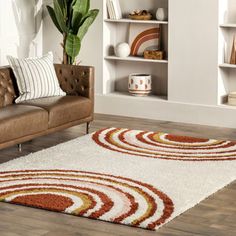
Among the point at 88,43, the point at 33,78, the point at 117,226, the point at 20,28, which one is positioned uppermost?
the point at 20,28

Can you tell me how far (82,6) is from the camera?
7.52 m

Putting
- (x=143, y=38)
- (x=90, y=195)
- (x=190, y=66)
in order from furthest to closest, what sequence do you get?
(x=143, y=38) < (x=190, y=66) < (x=90, y=195)

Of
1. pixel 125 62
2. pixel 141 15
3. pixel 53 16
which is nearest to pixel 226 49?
pixel 141 15

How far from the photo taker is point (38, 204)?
4.78 meters

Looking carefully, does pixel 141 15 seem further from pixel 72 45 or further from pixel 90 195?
pixel 90 195

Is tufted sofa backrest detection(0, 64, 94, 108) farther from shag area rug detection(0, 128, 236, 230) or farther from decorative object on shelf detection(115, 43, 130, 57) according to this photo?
decorative object on shelf detection(115, 43, 130, 57)

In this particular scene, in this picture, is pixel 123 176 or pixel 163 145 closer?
pixel 123 176

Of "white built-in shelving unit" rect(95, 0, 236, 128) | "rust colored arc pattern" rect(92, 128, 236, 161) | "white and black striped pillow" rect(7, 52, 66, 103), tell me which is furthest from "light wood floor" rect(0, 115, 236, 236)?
"white built-in shelving unit" rect(95, 0, 236, 128)

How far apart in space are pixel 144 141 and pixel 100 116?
1.35 m

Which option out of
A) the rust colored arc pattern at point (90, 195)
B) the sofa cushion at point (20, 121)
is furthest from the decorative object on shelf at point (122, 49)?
the rust colored arc pattern at point (90, 195)

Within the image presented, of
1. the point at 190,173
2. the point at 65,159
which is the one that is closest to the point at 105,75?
the point at 65,159

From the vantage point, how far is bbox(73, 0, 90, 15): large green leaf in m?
7.48

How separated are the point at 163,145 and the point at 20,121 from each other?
1264 millimetres

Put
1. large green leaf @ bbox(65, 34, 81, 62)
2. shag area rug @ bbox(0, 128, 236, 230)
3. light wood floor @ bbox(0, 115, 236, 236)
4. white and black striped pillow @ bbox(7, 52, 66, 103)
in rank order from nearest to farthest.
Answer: light wood floor @ bbox(0, 115, 236, 236)
shag area rug @ bbox(0, 128, 236, 230)
white and black striped pillow @ bbox(7, 52, 66, 103)
large green leaf @ bbox(65, 34, 81, 62)
